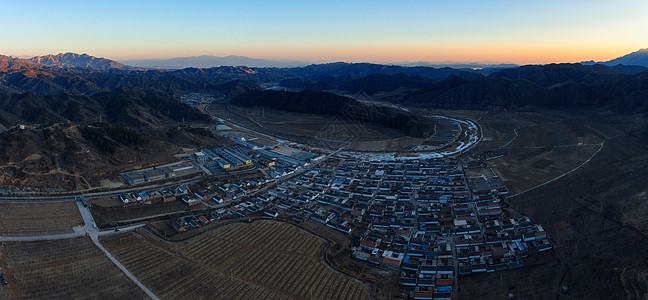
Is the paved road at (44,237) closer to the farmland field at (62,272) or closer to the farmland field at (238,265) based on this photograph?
the farmland field at (62,272)

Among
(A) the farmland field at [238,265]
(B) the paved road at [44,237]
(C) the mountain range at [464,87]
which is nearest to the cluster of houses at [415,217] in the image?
(A) the farmland field at [238,265]

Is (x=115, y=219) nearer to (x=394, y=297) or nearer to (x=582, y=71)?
(x=394, y=297)

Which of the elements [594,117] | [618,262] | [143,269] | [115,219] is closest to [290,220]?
[143,269]

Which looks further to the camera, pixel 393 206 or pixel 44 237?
pixel 393 206

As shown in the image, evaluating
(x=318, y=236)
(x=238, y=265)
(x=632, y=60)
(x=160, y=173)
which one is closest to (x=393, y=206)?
(x=318, y=236)

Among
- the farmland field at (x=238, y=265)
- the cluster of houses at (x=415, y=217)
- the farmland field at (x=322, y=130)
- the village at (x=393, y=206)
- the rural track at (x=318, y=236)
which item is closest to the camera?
the farmland field at (x=238, y=265)

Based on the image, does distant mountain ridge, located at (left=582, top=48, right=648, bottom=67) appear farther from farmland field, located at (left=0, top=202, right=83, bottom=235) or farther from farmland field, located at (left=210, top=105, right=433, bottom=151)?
farmland field, located at (left=0, top=202, right=83, bottom=235)

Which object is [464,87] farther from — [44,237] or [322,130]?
[44,237]
